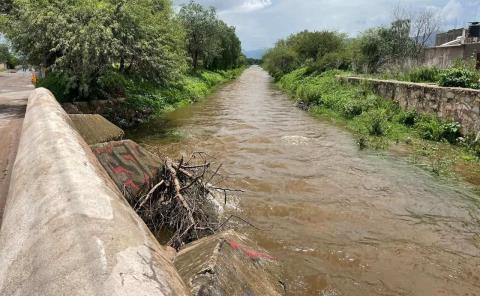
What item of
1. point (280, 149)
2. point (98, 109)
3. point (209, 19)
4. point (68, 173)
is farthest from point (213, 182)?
point (209, 19)

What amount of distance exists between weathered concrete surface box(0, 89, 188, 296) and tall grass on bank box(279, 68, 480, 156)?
11.7m

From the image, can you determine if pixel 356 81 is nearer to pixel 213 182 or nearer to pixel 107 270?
pixel 213 182

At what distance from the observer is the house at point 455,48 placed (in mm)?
29519

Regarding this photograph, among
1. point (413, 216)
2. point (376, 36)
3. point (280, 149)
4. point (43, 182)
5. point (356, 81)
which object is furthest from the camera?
point (376, 36)

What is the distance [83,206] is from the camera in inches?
122

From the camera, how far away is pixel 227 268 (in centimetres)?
401

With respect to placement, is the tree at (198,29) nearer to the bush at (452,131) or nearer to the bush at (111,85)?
the bush at (111,85)

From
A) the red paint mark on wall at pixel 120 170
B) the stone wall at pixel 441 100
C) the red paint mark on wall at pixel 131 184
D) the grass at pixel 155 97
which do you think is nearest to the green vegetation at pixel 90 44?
the grass at pixel 155 97

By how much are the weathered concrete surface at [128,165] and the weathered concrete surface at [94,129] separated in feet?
3.89

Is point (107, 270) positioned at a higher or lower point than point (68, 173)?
lower

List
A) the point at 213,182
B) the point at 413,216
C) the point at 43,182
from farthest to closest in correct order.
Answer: the point at 213,182 < the point at 413,216 < the point at 43,182

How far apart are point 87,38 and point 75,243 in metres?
12.4

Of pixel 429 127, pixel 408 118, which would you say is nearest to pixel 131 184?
pixel 429 127

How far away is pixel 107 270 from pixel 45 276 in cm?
41
